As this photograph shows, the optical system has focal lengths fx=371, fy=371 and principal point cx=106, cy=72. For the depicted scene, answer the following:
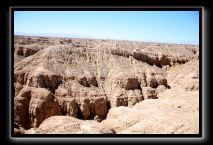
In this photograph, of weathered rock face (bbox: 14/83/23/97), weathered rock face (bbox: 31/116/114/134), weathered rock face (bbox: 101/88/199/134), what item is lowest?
weathered rock face (bbox: 31/116/114/134)

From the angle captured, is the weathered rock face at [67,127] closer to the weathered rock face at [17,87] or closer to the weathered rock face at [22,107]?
the weathered rock face at [22,107]

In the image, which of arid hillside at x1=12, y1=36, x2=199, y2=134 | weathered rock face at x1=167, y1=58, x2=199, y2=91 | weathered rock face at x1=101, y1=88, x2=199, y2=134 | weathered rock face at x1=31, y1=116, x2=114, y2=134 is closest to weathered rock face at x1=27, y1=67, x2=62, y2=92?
arid hillside at x1=12, y1=36, x2=199, y2=134

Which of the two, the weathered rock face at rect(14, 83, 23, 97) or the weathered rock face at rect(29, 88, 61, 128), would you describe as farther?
the weathered rock face at rect(14, 83, 23, 97)

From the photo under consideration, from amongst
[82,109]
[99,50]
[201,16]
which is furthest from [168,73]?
[201,16]

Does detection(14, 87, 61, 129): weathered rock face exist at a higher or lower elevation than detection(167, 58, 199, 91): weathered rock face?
lower

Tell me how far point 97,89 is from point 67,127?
7.26 meters

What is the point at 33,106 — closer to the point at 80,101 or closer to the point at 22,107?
the point at 22,107

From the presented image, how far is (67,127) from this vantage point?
43.0 ft

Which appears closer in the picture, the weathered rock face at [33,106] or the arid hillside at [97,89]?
the arid hillside at [97,89]

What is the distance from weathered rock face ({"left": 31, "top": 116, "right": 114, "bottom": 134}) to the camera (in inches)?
485

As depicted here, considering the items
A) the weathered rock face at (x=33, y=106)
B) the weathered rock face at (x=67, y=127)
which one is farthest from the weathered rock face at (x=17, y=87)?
the weathered rock face at (x=67, y=127)

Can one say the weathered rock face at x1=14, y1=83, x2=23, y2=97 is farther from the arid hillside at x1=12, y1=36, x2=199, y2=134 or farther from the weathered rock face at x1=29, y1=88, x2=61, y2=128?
the weathered rock face at x1=29, y1=88, x2=61, y2=128

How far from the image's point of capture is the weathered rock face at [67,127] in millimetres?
12316

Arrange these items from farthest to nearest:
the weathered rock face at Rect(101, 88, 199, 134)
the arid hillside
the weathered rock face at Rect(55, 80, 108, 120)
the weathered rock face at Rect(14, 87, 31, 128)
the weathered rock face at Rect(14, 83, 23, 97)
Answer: the weathered rock face at Rect(55, 80, 108, 120) → the weathered rock face at Rect(14, 83, 23, 97) → the weathered rock face at Rect(14, 87, 31, 128) → the arid hillside → the weathered rock face at Rect(101, 88, 199, 134)
